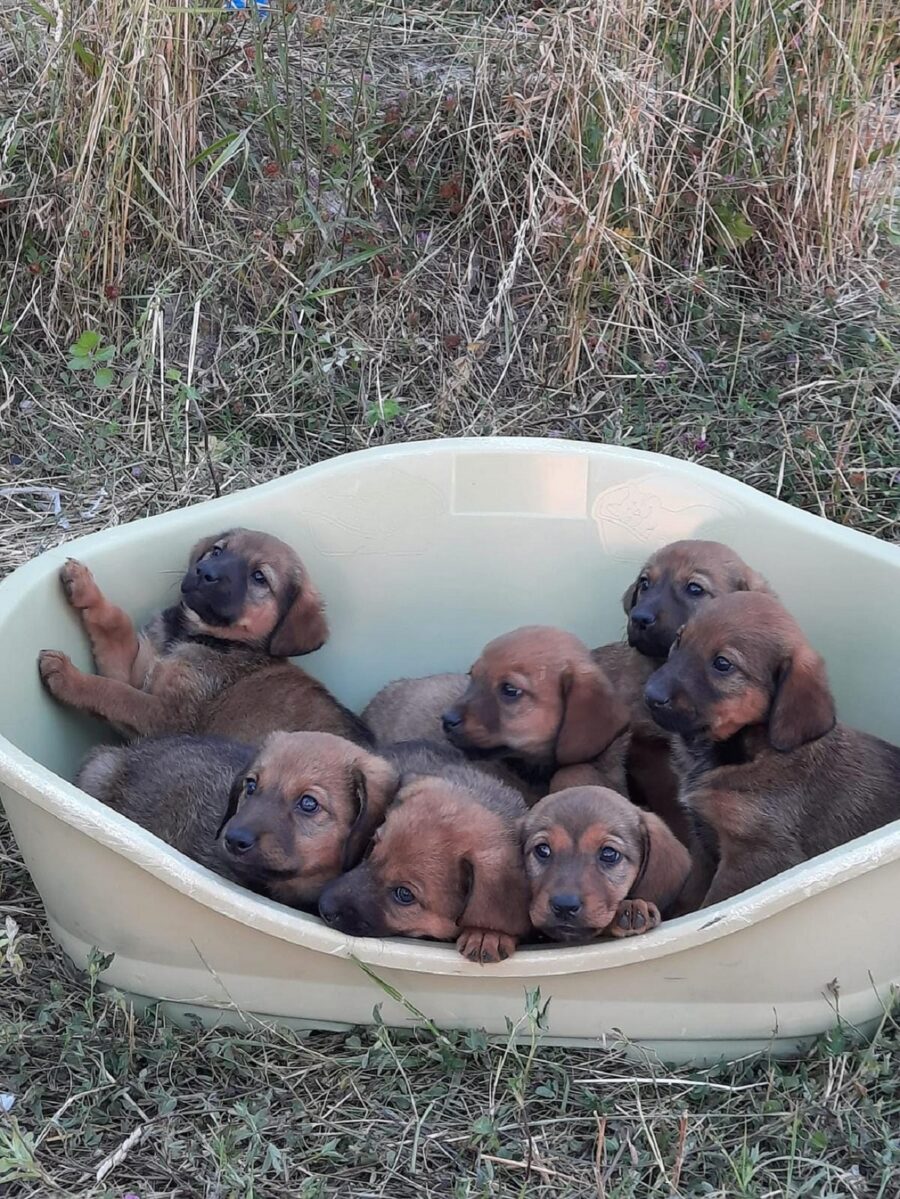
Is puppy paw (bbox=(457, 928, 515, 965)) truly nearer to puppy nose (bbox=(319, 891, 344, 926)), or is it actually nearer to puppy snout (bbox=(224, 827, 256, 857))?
puppy nose (bbox=(319, 891, 344, 926))

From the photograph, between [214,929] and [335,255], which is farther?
[335,255]

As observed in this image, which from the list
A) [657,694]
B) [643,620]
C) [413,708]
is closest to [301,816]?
[657,694]

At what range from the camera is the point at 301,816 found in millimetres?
2881

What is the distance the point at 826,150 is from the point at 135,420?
2.64 metres

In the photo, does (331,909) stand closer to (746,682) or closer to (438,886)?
(438,886)

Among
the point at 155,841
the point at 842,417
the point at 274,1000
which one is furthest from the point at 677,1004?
the point at 842,417

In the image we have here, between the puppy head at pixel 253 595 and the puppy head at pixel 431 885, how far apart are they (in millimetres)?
1075

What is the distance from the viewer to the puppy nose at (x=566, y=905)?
263cm

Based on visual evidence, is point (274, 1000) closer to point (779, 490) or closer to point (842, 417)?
point (779, 490)

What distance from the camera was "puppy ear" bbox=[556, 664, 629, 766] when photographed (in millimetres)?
3336

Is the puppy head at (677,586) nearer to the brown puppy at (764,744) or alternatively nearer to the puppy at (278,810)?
the brown puppy at (764,744)

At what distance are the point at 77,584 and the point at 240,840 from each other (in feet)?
3.33

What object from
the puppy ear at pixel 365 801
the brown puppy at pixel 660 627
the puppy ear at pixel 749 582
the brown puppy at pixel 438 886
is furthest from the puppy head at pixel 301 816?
the puppy ear at pixel 749 582

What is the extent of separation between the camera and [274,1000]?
285 centimetres
